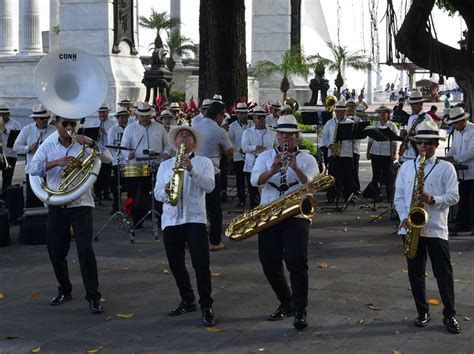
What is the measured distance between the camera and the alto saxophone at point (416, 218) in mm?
8023

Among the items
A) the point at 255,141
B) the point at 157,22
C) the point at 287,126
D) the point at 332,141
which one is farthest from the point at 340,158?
the point at 157,22

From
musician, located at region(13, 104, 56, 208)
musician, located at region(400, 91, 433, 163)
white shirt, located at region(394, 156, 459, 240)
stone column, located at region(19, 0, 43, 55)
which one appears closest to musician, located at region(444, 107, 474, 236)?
musician, located at region(400, 91, 433, 163)

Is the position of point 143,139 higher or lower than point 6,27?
lower

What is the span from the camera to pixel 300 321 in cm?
→ 816

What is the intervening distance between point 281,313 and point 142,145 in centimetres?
588

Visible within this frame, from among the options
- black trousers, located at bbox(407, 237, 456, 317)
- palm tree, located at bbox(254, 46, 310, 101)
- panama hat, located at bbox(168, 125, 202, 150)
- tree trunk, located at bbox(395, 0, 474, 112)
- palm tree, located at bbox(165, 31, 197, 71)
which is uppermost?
palm tree, located at bbox(165, 31, 197, 71)

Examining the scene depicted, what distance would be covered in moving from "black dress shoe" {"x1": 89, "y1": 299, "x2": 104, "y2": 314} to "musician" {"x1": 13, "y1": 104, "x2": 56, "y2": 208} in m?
5.12

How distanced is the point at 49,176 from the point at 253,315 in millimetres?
2628

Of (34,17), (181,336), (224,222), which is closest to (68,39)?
(34,17)

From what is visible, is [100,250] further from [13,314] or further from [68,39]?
[68,39]

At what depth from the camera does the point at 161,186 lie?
8734mm

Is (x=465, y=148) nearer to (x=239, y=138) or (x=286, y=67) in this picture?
(x=239, y=138)

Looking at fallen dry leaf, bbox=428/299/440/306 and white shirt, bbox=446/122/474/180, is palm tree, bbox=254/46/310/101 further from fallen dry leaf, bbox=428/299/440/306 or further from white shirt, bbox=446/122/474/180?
fallen dry leaf, bbox=428/299/440/306

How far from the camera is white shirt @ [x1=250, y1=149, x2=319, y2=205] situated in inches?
332
